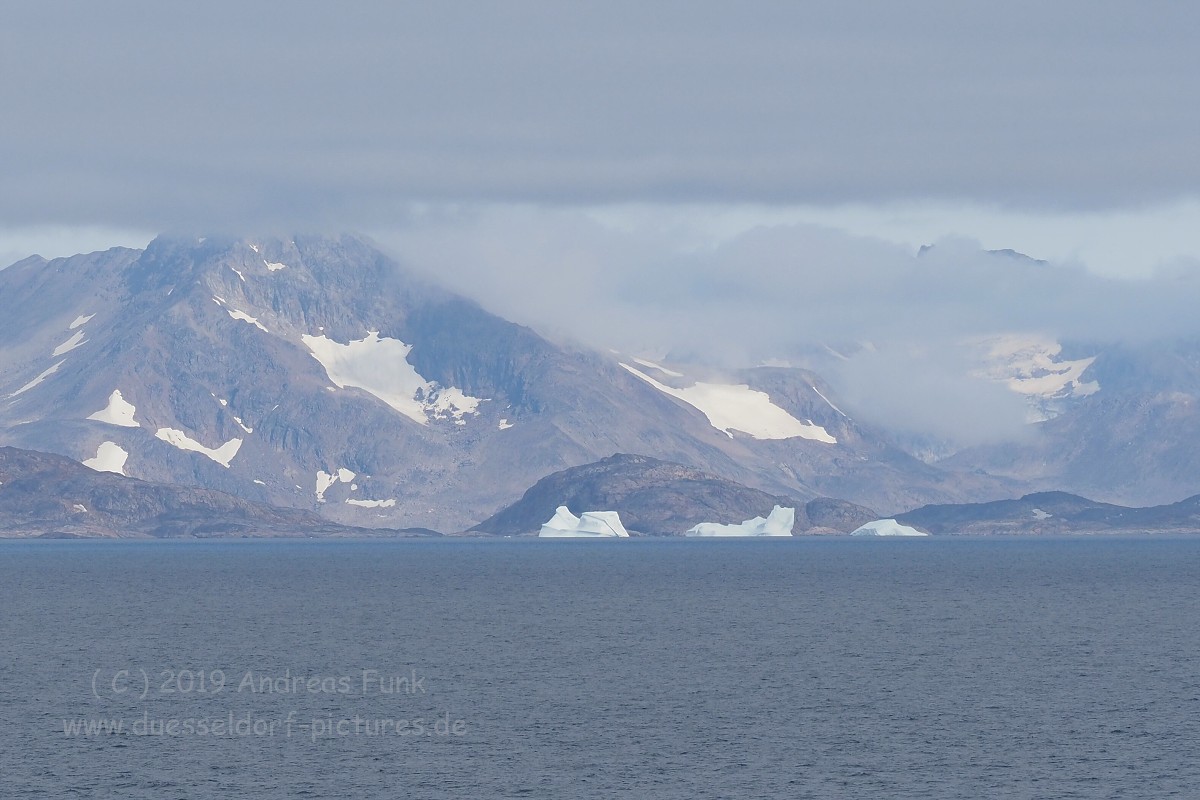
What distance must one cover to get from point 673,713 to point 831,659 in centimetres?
4188

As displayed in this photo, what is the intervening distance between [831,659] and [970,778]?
62602 mm

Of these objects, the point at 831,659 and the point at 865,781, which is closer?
the point at 865,781

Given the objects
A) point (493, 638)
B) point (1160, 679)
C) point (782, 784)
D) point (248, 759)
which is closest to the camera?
point (782, 784)

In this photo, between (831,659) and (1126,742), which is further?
(831,659)

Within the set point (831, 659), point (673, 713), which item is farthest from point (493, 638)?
point (673, 713)

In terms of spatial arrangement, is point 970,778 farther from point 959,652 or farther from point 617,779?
point 959,652

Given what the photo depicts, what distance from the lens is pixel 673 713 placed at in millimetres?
128000

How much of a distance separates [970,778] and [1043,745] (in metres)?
12.5

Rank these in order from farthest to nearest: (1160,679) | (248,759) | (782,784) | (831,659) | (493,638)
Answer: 1. (493,638)
2. (831,659)
3. (1160,679)
4. (248,759)
5. (782,784)

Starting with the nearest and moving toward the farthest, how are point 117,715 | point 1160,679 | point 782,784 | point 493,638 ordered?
point 782,784 < point 117,715 < point 1160,679 < point 493,638

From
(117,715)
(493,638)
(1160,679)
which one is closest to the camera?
(117,715)

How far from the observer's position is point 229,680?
150 meters

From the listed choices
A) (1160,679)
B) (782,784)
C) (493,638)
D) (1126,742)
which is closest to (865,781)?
(782,784)

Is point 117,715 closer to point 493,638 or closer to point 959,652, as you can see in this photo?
point 493,638
